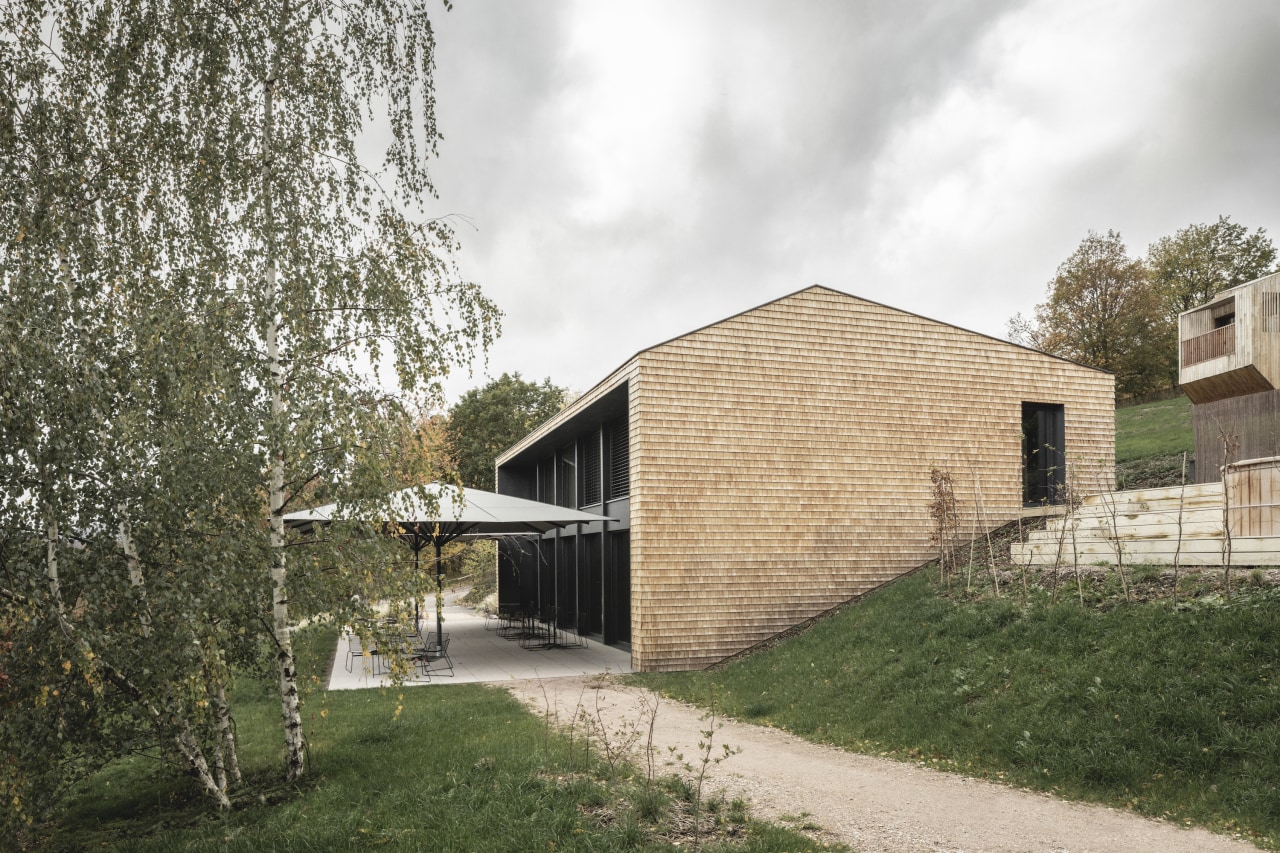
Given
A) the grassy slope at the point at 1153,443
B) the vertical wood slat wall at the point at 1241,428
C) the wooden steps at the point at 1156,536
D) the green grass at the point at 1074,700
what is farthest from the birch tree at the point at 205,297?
the grassy slope at the point at 1153,443

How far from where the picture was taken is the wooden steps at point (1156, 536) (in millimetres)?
7656

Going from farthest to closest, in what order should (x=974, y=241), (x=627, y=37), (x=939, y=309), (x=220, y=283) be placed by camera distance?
1. (x=939, y=309)
2. (x=974, y=241)
3. (x=627, y=37)
4. (x=220, y=283)

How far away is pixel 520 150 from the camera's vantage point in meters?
15.0

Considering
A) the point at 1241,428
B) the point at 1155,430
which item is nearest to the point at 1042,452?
the point at 1241,428

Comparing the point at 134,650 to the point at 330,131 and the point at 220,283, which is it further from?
the point at 330,131

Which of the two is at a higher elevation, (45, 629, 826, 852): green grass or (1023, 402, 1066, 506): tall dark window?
(1023, 402, 1066, 506): tall dark window

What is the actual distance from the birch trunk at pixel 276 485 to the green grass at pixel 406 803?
0.65 feet

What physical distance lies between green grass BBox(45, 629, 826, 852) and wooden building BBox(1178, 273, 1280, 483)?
12.7 m

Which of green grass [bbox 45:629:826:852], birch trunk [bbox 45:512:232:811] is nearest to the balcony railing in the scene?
green grass [bbox 45:629:826:852]

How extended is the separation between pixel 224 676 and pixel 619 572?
1107 cm

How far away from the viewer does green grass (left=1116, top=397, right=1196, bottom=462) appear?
1953 centimetres

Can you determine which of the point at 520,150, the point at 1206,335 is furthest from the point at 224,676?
the point at 1206,335

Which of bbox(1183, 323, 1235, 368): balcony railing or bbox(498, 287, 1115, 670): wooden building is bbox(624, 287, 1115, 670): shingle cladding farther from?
bbox(1183, 323, 1235, 368): balcony railing

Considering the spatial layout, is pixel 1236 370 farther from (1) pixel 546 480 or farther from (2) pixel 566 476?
(1) pixel 546 480
